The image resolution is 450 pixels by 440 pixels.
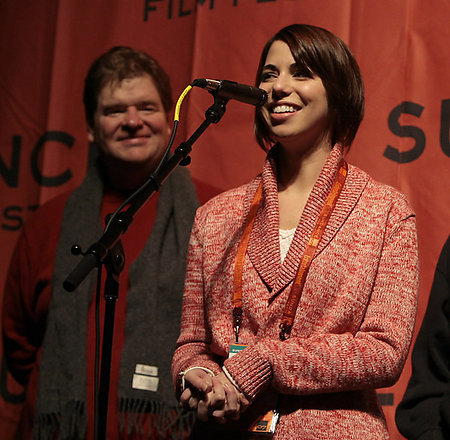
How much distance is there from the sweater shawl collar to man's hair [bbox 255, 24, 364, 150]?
0.07m

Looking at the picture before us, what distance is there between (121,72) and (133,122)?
0.70ft

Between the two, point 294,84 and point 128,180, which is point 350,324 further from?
point 128,180

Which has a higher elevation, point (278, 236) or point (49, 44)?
point (49, 44)

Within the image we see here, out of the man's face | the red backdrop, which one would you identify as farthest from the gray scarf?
the red backdrop

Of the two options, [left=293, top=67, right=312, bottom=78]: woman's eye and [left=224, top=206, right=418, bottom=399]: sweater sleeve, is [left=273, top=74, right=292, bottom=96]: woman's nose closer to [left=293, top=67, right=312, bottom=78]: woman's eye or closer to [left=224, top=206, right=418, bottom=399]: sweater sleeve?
[left=293, top=67, right=312, bottom=78]: woman's eye

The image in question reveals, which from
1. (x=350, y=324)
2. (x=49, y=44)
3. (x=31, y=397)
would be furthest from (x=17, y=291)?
(x=350, y=324)

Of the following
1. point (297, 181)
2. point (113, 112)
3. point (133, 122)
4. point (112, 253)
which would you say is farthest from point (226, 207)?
point (113, 112)

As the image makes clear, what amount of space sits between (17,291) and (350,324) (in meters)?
1.45

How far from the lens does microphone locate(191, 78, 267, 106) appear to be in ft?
5.16

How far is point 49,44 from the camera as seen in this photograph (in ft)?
10.2

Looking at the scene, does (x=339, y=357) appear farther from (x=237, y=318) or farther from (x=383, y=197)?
(x=383, y=197)

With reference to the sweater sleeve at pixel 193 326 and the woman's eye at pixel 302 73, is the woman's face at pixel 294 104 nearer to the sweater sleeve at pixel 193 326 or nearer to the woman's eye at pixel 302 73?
the woman's eye at pixel 302 73

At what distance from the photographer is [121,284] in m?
2.40

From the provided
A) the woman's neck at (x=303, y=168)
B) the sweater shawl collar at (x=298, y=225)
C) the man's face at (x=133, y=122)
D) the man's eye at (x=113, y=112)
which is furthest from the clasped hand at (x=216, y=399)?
the man's eye at (x=113, y=112)
